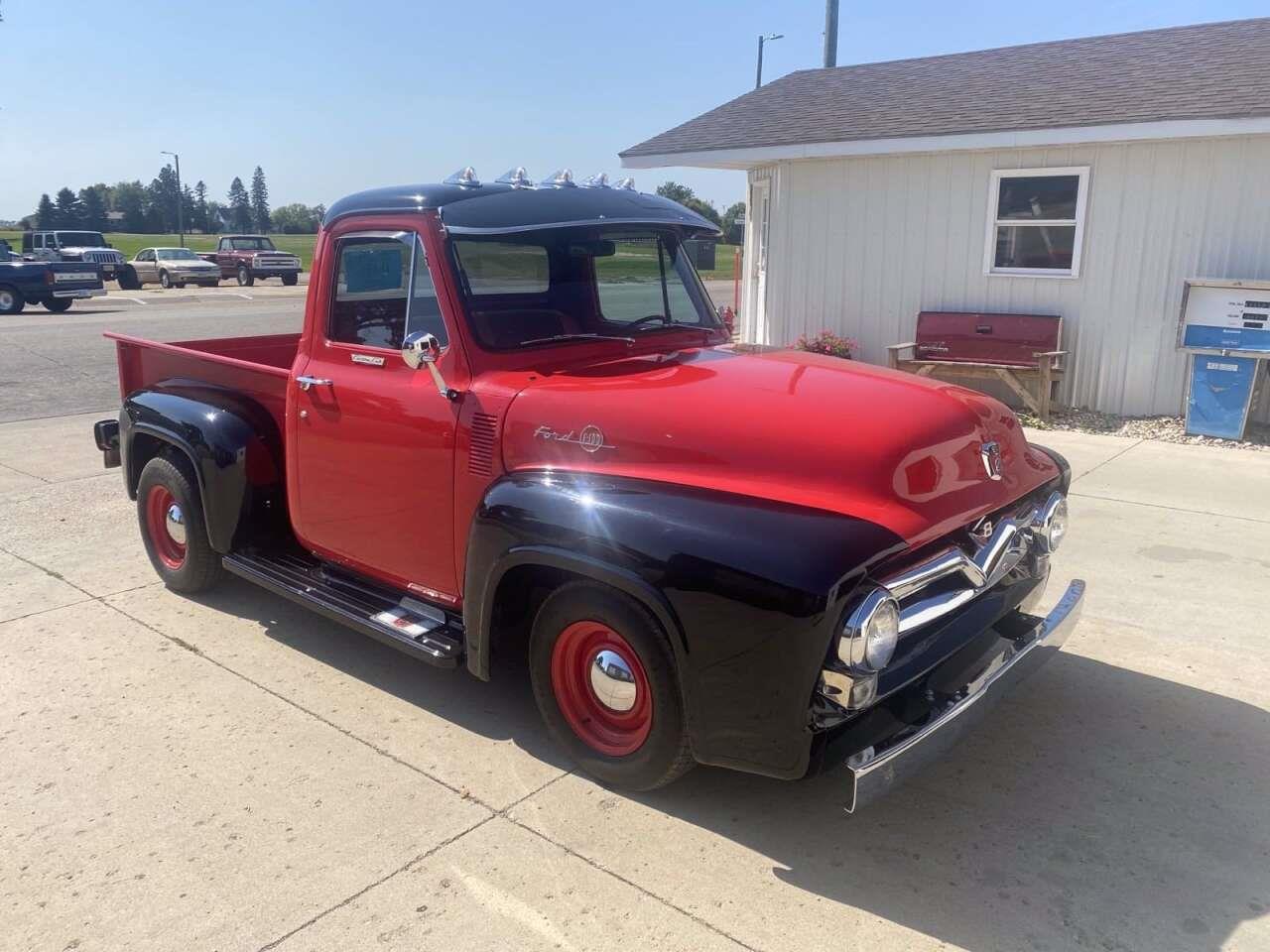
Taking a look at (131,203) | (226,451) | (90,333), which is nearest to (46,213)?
(131,203)

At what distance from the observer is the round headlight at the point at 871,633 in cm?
263

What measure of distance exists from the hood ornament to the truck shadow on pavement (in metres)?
0.87

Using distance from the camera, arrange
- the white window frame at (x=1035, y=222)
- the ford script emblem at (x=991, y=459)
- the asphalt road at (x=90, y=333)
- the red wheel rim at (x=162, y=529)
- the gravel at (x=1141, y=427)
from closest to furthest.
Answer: the ford script emblem at (x=991, y=459) → the red wheel rim at (x=162, y=529) → the gravel at (x=1141, y=427) → the white window frame at (x=1035, y=222) → the asphalt road at (x=90, y=333)

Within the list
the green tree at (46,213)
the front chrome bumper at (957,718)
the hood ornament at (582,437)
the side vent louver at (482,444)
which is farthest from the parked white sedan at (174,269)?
the green tree at (46,213)

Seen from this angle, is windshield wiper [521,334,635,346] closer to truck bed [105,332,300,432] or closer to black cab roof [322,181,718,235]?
black cab roof [322,181,718,235]

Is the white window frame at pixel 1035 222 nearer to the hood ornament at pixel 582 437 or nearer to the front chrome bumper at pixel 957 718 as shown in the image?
the front chrome bumper at pixel 957 718

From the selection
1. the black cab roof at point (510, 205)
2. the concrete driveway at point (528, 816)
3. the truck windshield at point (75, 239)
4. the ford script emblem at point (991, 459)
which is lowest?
the concrete driveway at point (528, 816)

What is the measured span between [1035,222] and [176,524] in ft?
28.1

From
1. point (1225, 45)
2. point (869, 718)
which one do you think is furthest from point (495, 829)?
point (1225, 45)

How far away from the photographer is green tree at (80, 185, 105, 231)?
319 feet

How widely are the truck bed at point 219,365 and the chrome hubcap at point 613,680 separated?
207 centimetres

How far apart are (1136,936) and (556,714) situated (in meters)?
1.86

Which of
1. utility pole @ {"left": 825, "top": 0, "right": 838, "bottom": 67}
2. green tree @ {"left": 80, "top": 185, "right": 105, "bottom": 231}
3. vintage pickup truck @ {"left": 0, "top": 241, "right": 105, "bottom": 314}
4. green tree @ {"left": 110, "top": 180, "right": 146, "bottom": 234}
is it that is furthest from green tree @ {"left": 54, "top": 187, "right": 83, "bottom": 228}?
utility pole @ {"left": 825, "top": 0, "right": 838, "bottom": 67}

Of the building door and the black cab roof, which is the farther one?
the building door
